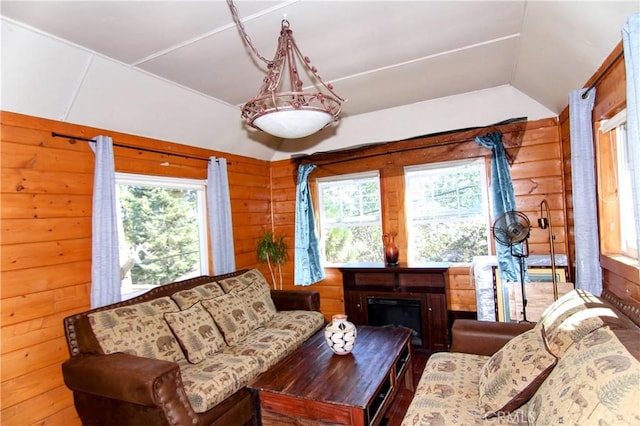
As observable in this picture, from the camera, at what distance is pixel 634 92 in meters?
1.45

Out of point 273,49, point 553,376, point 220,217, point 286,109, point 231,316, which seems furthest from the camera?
point 220,217

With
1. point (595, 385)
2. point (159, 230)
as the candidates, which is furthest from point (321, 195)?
point (595, 385)

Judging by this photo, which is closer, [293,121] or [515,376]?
[515,376]

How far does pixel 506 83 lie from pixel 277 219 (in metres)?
3.12

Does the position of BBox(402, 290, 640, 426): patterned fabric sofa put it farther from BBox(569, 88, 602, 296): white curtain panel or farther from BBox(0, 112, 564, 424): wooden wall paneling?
BBox(0, 112, 564, 424): wooden wall paneling

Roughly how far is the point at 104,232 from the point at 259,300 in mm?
1463

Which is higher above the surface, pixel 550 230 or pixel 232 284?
pixel 550 230

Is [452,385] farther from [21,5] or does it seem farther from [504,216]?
[21,5]

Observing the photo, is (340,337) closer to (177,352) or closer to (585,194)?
(177,352)

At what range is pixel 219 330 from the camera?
2.82m

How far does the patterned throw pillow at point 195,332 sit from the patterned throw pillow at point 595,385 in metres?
2.09

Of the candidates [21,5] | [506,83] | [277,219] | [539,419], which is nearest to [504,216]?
[506,83]

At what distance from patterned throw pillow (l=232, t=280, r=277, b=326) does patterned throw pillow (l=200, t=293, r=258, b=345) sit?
60 millimetres

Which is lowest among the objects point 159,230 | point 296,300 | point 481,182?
point 296,300
